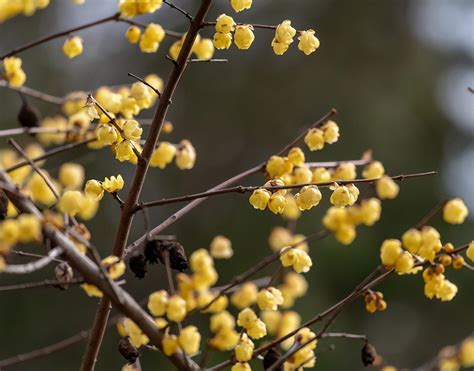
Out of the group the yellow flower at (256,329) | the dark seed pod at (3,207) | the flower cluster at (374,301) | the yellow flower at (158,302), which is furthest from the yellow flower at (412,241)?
the dark seed pod at (3,207)

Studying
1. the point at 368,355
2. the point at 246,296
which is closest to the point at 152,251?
the point at 246,296

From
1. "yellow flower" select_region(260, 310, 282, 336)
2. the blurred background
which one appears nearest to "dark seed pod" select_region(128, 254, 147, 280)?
"yellow flower" select_region(260, 310, 282, 336)

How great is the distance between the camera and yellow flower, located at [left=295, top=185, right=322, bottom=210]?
106cm

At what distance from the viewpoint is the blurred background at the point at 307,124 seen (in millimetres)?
5262

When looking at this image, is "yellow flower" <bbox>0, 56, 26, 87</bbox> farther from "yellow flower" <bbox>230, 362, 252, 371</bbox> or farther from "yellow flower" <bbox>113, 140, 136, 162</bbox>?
"yellow flower" <bbox>230, 362, 252, 371</bbox>

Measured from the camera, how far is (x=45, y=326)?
5.55 meters

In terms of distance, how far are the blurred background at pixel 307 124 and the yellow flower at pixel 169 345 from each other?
12.1ft

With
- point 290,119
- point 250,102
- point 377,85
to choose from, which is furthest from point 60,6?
point 377,85

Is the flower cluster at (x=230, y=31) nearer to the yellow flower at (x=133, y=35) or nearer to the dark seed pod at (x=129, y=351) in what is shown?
the yellow flower at (x=133, y=35)

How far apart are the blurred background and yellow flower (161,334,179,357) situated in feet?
12.1

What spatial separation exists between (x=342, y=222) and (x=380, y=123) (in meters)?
4.98

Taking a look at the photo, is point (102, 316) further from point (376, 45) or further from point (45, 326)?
point (376, 45)

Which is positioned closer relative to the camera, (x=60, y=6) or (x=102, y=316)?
(x=102, y=316)

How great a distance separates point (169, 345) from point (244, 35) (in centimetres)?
45
